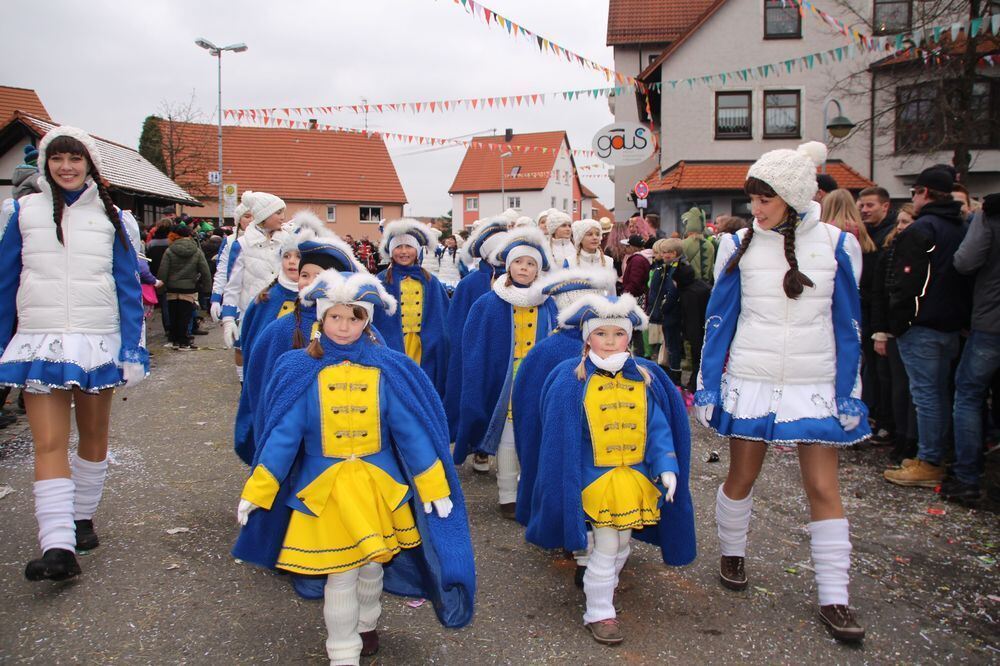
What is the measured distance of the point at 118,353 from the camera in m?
4.45

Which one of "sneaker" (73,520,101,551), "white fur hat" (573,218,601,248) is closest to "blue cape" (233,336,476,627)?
"sneaker" (73,520,101,551)

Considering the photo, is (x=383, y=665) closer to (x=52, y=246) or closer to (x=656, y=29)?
(x=52, y=246)

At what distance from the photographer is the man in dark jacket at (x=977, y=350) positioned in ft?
17.5

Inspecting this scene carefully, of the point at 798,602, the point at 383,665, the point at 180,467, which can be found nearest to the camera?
the point at 383,665

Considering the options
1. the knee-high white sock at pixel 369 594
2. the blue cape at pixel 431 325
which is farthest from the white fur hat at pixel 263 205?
the knee-high white sock at pixel 369 594

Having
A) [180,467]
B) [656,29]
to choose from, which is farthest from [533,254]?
[656,29]

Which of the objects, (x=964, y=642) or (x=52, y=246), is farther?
(x=52, y=246)

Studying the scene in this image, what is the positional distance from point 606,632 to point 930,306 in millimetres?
3633

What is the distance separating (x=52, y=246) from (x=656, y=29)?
30446 millimetres

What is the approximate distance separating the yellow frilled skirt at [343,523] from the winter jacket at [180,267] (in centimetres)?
1077

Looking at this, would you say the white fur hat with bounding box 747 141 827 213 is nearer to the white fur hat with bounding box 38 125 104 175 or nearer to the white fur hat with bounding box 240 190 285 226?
the white fur hat with bounding box 38 125 104 175

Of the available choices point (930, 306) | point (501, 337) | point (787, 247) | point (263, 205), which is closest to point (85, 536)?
point (501, 337)

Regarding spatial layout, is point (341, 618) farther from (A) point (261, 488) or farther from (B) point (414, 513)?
(A) point (261, 488)

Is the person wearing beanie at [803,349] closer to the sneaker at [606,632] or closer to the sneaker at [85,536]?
the sneaker at [606,632]
